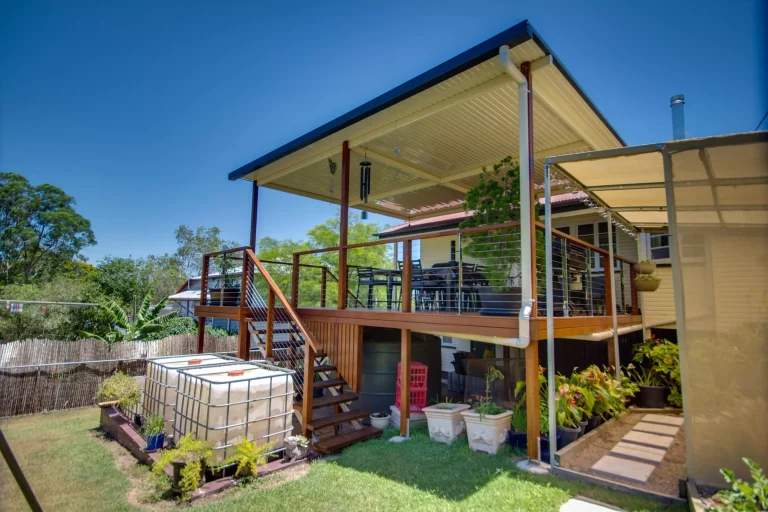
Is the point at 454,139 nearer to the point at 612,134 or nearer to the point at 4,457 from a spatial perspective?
the point at 612,134

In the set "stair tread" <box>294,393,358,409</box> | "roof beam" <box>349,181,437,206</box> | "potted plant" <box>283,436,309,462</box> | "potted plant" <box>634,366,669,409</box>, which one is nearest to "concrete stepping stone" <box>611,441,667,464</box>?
"potted plant" <box>634,366,669,409</box>

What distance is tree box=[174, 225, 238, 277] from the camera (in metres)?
42.9

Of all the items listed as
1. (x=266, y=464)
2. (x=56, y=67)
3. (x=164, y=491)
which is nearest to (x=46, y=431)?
(x=164, y=491)

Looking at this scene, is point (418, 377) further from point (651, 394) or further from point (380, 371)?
point (651, 394)

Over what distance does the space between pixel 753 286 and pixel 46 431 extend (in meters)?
10.2

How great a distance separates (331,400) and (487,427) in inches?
93.0

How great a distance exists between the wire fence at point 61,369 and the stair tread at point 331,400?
258 inches

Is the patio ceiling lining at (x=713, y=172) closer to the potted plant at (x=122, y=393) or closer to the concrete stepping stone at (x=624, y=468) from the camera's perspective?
the concrete stepping stone at (x=624, y=468)

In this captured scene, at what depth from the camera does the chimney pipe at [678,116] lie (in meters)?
8.66

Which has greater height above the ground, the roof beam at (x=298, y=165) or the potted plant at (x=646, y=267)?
the roof beam at (x=298, y=165)

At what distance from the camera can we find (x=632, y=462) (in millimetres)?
4535

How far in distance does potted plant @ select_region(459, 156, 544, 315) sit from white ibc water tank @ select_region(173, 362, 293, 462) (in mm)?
3071

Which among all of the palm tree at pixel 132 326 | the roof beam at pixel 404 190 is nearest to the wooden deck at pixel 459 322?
the roof beam at pixel 404 190

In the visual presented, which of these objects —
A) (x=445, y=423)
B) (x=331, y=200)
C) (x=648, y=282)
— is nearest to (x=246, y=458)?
(x=445, y=423)
